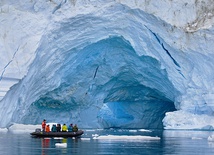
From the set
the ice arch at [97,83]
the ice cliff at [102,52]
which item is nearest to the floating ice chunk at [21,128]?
the ice cliff at [102,52]

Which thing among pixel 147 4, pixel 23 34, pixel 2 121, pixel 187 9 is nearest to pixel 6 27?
pixel 23 34

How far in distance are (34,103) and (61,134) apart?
7.97 metres

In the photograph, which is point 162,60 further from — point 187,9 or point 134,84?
point 134,84

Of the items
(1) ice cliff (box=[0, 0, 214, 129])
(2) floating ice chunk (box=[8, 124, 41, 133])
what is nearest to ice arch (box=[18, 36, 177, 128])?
(1) ice cliff (box=[0, 0, 214, 129])

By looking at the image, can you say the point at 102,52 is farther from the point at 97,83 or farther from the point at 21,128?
the point at 21,128

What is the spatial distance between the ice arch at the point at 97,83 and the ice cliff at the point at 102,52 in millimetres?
57

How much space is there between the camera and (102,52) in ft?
81.6

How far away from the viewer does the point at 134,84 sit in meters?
28.1

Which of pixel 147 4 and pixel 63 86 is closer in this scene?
pixel 147 4

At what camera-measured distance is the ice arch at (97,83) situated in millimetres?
24422

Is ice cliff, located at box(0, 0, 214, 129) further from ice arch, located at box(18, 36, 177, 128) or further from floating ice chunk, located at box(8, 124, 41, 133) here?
floating ice chunk, located at box(8, 124, 41, 133)

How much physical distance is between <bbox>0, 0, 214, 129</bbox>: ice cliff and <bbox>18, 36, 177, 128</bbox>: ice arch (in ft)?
0.19

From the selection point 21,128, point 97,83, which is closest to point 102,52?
point 97,83

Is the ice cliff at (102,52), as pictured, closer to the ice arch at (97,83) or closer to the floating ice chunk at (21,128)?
the ice arch at (97,83)
